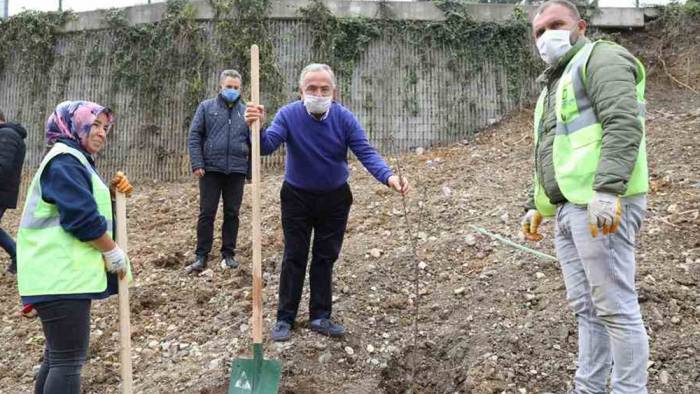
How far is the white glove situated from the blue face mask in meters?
2.57

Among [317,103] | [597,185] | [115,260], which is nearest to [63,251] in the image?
[115,260]

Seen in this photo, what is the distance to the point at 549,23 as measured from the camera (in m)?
2.98

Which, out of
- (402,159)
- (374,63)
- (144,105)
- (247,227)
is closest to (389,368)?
(247,227)

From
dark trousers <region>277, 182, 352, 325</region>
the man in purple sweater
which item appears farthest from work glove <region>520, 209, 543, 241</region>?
dark trousers <region>277, 182, 352, 325</region>

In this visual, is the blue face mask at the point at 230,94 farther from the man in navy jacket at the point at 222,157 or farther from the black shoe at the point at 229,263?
the black shoe at the point at 229,263

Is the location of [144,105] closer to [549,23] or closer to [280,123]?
[280,123]

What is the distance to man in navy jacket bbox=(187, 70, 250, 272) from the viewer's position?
204 inches

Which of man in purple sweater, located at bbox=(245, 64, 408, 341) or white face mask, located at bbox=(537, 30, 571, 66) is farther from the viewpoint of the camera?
man in purple sweater, located at bbox=(245, 64, 408, 341)

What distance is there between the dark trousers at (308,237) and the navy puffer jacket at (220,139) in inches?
56.6

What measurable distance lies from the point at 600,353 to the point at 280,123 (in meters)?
2.21

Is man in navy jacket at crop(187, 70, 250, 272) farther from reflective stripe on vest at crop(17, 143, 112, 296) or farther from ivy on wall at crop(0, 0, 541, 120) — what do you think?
ivy on wall at crop(0, 0, 541, 120)

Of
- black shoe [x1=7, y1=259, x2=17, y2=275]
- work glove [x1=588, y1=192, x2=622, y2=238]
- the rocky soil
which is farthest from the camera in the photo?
black shoe [x1=7, y1=259, x2=17, y2=275]

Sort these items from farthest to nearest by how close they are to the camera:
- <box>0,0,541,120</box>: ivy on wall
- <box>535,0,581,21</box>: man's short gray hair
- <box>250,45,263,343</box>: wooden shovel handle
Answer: <box>0,0,541,120</box>: ivy on wall
<box>250,45,263,343</box>: wooden shovel handle
<box>535,0,581,21</box>: man's short gray hair

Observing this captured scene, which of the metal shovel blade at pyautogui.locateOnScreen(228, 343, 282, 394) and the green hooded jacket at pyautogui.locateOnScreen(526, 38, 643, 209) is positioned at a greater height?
the green hooded jacket at pyautogui.locateOnScreen(526, 38, 643, 209)
